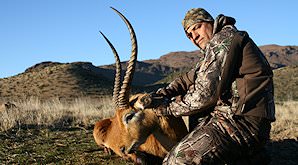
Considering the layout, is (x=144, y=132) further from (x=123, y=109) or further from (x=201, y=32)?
(x=201, y=32)

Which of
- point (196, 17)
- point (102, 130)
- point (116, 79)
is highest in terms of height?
point (196, 17)

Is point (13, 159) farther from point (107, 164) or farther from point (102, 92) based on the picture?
point (102, 92)

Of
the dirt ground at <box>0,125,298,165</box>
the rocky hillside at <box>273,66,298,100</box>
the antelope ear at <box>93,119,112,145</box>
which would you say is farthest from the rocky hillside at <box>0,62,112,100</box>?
the antelope ear at <box>93,119,112,145</box>

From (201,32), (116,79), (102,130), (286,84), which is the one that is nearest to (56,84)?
(286,84)

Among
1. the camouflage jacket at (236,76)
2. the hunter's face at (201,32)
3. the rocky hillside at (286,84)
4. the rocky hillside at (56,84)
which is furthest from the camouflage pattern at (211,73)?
the rocky hillside at (56,84)

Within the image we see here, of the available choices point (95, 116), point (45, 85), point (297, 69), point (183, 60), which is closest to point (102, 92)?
point (45, 85)

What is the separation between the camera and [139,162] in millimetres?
6016

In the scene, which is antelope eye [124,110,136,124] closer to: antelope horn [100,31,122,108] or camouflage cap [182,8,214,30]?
antelope horn [100,31,122,108]

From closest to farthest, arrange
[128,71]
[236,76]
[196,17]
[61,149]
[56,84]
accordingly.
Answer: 1. [236,76]
2. [196,17]
3. [128,71]
4. [61,149]
5. [56,84]

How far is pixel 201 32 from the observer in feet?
16.5

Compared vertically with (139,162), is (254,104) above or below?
above

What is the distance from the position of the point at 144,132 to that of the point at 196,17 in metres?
1.66

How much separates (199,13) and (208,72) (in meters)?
0.87

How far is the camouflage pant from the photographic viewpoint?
4484mm
